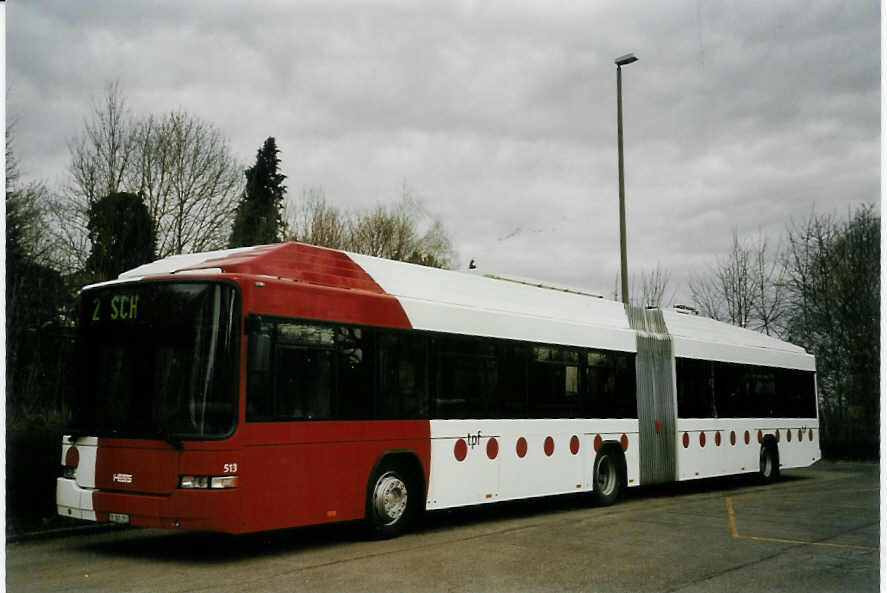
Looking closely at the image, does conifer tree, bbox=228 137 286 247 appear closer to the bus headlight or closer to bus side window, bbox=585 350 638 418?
bus side window, bbox=585 350 638 418

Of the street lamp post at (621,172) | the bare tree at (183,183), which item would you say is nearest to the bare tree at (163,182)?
the bare tree at (183,183)

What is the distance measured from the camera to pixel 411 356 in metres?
11.5

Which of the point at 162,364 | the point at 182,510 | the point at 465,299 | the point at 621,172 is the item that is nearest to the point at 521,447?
the point at 465,299

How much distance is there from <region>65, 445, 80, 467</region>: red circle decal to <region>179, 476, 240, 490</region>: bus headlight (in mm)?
1550

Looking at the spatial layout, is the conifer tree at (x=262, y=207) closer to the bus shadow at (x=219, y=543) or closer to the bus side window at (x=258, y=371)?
the bus shadow at (x=219, y=543)

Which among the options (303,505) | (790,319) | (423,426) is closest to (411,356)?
(423,426)

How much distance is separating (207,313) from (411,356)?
120 inches

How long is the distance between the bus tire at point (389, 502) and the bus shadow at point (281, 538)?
0.80ft

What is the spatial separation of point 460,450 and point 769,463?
34.7 ft

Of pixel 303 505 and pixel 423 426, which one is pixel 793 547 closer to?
pixel 423 426

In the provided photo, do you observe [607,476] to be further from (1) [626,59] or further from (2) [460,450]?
(1) [626,59]

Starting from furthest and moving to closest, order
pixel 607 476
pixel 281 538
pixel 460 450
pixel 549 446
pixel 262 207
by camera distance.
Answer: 1. pixel 262 207
2. pixel 607 476
3. pixel 549 446
4. pixel 460 450
5. pixel 281 538

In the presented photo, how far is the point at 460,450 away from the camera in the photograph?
1201cm

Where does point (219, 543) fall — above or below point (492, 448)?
below
